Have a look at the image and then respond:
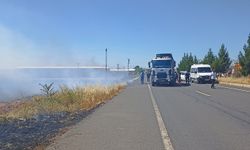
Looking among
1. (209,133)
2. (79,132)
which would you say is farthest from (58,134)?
(209,133)

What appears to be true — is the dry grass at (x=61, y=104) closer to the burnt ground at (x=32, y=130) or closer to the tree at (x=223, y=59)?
the burnt ground at (x=32, y=130)

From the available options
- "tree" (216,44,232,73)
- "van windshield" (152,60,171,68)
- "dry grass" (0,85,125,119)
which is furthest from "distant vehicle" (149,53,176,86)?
"tree" (216,44,232,73)

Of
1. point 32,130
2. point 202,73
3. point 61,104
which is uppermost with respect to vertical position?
point 202,73

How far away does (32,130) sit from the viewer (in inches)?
532

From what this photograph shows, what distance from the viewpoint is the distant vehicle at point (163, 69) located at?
49.6 m

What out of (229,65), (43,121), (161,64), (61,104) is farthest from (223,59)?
(43,121)

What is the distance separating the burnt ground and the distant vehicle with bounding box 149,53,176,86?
31.9m

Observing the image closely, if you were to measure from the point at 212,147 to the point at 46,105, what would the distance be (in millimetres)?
14342

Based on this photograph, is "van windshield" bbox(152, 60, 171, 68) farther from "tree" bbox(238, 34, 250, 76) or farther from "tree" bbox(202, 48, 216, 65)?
"tree" bbox(202, 48, 216, 65)

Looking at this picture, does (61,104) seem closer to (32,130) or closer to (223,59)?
(32,130)

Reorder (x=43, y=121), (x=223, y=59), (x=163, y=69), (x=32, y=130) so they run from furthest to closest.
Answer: (x=223, y=59), (x=163, y=69), (x=43, y=121), (x=32, y=130)

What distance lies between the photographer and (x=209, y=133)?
39.0ft

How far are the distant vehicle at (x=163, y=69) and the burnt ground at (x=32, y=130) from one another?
31.9 m

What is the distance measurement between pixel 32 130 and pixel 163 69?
121 feet
